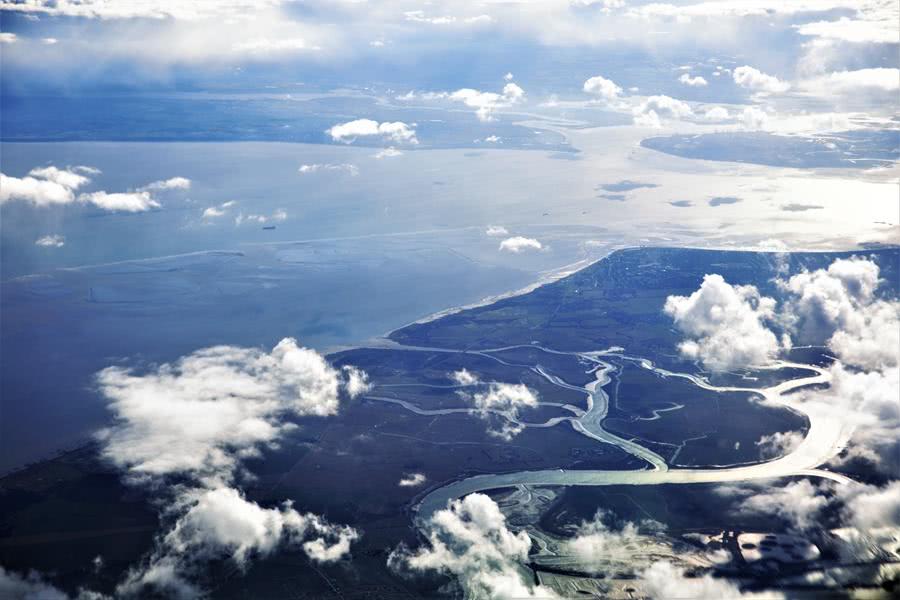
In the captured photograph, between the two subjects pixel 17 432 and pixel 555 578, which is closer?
pixel 555 578

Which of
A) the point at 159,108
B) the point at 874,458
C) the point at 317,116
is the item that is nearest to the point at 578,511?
the point at 874,458

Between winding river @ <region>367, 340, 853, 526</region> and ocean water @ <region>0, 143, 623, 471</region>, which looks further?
ocean water @ <region>0, 143, 623, 471</region>

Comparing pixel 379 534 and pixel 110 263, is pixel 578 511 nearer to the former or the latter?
pixel 379 534

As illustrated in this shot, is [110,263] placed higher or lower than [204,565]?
higher

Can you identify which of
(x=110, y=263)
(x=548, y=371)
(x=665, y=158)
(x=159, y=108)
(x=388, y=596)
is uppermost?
(x=159, y=108)

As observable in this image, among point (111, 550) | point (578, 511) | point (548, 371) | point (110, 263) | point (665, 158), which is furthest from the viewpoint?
point (665, 158)

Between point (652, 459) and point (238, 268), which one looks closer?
point (652, 459)

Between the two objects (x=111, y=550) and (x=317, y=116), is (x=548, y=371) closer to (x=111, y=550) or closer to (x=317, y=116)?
(x=111, y=550)

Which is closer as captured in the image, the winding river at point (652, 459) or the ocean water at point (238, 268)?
the winding river at point (652, 459)

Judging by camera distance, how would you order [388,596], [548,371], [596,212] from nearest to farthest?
[388,596] → [548,371] → [596,212]
